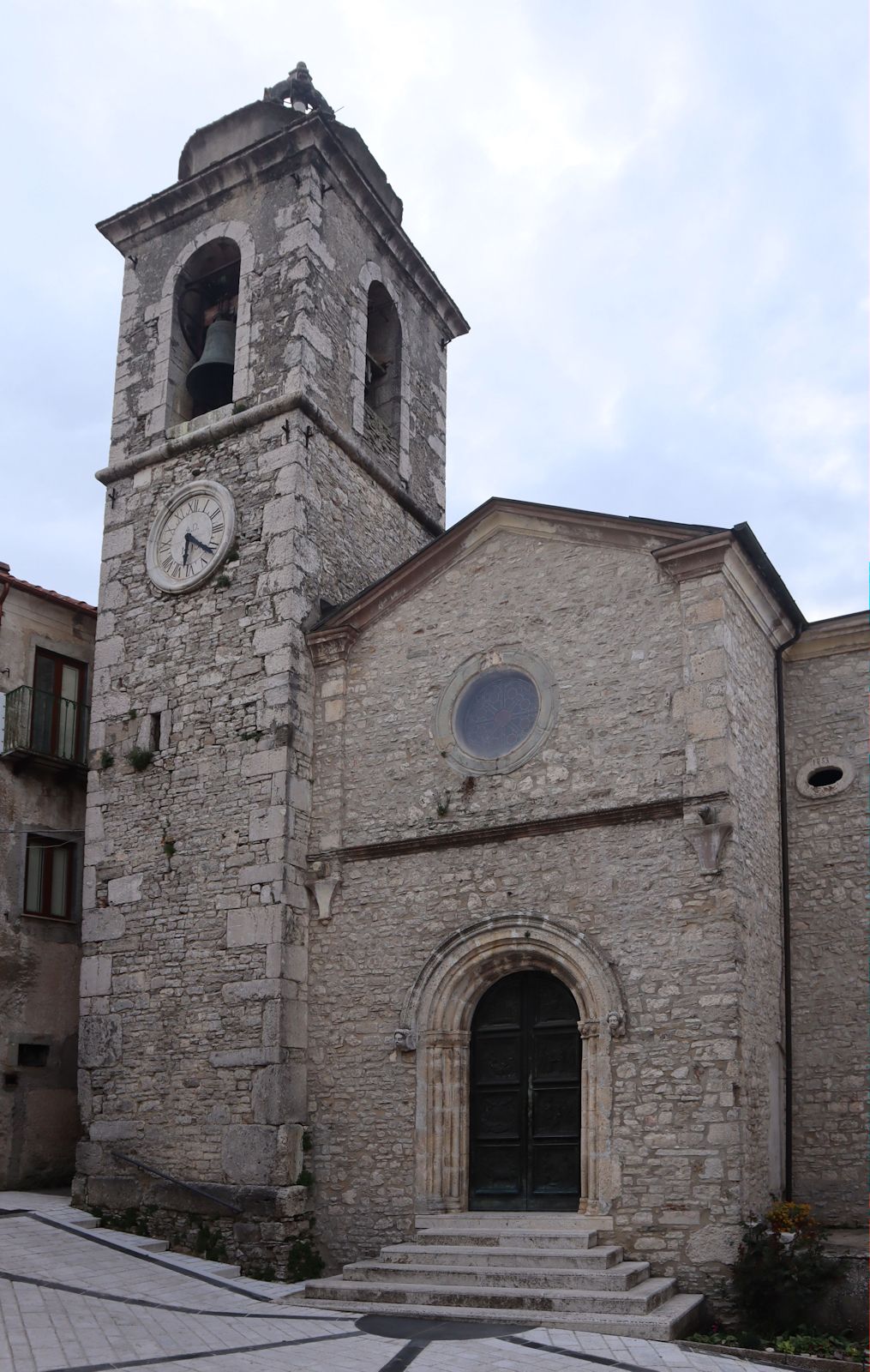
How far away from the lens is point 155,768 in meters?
14.1

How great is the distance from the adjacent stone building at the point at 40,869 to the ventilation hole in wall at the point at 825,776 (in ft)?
28.3

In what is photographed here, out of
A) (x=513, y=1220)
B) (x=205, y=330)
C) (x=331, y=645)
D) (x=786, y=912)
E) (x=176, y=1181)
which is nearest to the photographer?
(x=513, y=1220)

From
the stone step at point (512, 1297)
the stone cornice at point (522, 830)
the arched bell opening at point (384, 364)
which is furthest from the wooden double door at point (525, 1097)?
the arched bell opening at point (384, 364)

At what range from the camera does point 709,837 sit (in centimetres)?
1084

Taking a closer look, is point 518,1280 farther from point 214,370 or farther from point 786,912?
point 214,370

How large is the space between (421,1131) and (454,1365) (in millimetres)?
3654

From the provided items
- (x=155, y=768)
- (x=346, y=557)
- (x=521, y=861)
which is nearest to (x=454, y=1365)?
(x=521, y=861)

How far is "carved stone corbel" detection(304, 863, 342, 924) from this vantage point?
42.3 feet

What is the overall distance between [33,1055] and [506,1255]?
6752 millimetres

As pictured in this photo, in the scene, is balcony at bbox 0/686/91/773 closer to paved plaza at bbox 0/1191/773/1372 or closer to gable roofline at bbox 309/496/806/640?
gable roofline at bbox 309/496/806/640

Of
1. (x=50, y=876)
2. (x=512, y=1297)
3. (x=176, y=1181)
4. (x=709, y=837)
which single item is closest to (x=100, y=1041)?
(x=176, y=1181)

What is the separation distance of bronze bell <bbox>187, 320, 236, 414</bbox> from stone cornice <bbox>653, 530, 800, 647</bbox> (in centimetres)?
642

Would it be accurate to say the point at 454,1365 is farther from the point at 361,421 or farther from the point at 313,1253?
the point at 361,421

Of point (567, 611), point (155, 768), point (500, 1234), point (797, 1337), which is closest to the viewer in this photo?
point (797, 1337)
